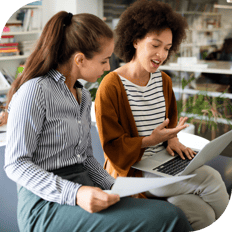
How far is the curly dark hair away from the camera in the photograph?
0.83 m

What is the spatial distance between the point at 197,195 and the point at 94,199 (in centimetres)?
42

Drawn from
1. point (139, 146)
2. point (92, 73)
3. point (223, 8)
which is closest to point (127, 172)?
point (139, 146)

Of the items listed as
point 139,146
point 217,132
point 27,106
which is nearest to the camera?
point 27,106

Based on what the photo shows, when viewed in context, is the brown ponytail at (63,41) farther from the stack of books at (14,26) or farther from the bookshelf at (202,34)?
the bookshelf at (202,34)

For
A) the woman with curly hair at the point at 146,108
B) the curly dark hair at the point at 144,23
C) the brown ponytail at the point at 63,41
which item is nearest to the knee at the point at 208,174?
the woman with curly hair at the point at 146,108

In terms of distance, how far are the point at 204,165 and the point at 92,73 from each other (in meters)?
0.45

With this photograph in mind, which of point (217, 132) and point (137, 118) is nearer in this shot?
point (137, 118)

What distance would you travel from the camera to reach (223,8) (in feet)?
4.99

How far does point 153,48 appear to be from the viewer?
2.78ft

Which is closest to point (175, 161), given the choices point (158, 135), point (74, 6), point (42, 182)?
point (158, 135)

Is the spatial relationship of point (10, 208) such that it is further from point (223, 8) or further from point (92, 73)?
point (223, 8)

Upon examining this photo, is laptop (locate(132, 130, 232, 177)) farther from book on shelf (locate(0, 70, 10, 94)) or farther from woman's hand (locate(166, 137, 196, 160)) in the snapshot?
book on shelf (locate(0, 70, 10, 94))

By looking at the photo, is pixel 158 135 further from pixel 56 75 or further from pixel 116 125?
pixel 56 75

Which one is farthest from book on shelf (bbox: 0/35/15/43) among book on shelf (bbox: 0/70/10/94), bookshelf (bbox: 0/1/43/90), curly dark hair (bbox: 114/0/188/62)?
curly dark hair (bbox: 114/0/188/62)
